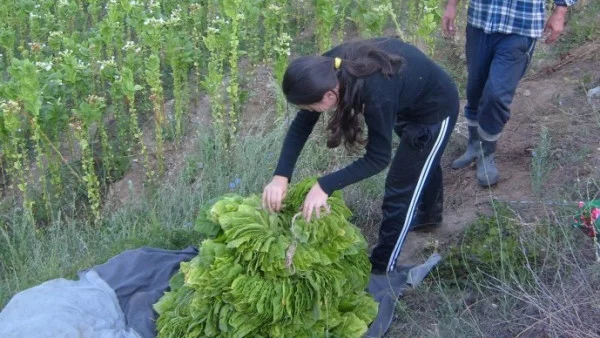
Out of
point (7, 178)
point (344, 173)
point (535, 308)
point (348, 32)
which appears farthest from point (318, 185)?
point (348, 32)

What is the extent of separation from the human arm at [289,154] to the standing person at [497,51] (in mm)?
1294

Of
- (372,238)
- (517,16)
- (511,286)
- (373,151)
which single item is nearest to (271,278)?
(373,151)

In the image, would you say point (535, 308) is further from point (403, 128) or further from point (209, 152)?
point (209, 152)

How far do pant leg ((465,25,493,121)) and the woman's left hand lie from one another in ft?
6.26

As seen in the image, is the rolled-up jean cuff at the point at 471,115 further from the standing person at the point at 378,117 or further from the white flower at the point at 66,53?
the white flower at the point at 66,53

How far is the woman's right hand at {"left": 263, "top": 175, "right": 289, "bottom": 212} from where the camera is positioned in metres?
3.16

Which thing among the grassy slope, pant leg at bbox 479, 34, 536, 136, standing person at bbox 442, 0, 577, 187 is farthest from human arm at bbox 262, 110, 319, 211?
pant leg at bbox 479, 34, 536, 136

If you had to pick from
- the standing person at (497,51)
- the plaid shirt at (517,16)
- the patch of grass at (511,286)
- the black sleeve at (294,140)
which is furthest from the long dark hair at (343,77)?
the plaid shirt at (517,16)

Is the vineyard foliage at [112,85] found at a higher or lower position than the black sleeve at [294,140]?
lower

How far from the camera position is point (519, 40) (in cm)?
421

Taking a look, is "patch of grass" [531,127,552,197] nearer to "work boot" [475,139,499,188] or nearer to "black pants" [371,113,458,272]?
"work boot" [475,139,499,188]

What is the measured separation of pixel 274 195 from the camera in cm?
316

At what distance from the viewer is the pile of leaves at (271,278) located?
304 cm

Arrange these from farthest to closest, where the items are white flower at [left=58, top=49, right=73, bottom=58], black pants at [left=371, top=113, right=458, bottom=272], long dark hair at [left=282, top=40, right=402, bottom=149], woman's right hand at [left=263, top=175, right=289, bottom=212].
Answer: white flower at [left=58, top=49, right=73, bottom=58] → black pants at [left=371, top=113, right=458, bottom=272] → woman's right hand at [left=263, top=175, right=289, bottom=212] → long dark hair at [left=282, top=40, right=402, bottom=149]
